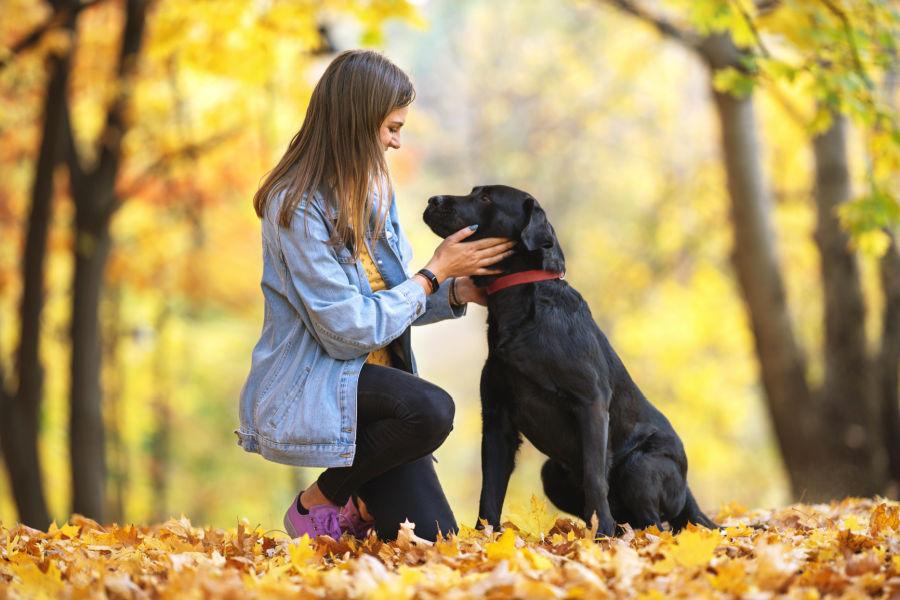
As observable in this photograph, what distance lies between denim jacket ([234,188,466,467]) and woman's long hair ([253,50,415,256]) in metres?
0.06

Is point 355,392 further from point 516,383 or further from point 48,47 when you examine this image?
point 48,47

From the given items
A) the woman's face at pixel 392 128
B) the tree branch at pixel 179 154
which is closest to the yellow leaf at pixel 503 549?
the woman's face at pixel 392 128

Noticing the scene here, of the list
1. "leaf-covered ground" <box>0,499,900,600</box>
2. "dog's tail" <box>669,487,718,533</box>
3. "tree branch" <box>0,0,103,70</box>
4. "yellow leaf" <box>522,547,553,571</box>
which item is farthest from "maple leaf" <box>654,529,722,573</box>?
"tree branch" <box>0,0,103,70</box>

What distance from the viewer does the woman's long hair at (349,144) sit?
373cm

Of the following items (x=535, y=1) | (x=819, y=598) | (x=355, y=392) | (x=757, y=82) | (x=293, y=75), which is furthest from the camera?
(x=535, y=1)

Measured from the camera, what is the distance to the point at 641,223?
57.2ft

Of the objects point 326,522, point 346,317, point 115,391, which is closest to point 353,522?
point 326,522

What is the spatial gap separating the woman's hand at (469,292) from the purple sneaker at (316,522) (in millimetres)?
976

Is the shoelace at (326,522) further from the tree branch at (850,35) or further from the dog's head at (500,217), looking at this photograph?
the tree branch at (850,35)

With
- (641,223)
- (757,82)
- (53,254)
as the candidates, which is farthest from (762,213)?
(53,254)

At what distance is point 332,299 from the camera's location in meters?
3.60

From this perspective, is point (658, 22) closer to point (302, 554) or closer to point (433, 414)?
point (433, 414)

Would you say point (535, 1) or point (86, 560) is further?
point (535, 1)

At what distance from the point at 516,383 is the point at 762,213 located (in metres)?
5.99
